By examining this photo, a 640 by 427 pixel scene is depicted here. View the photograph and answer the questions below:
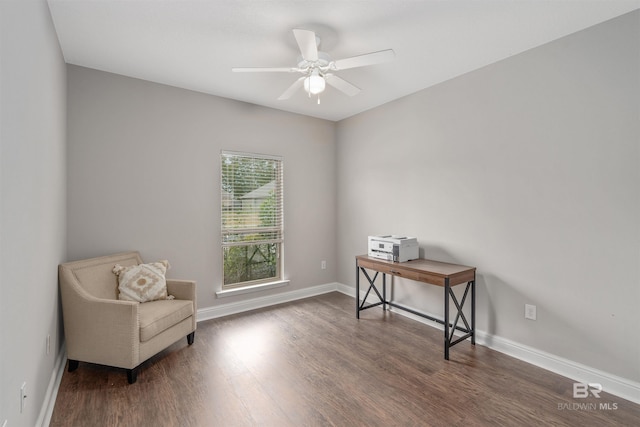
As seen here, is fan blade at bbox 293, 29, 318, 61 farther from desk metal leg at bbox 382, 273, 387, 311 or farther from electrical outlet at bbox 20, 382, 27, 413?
desk metal leg at bbox 382, 273, 387, 311

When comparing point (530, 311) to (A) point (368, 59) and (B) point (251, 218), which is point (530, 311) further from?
(B) point (251, 218)

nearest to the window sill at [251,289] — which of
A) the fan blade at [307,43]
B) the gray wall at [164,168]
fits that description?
the gray wall at [164,168]

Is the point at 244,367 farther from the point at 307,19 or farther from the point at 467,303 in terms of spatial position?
the point at 307,19

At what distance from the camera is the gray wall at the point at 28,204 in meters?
1.27

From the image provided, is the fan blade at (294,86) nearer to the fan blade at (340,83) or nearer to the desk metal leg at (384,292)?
the fan blade at (340,83)

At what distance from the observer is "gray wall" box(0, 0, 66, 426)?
4.17 feet

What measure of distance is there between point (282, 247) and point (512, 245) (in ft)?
8.88

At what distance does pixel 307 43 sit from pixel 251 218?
96.3 inches

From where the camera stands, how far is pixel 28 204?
1602 millimetres

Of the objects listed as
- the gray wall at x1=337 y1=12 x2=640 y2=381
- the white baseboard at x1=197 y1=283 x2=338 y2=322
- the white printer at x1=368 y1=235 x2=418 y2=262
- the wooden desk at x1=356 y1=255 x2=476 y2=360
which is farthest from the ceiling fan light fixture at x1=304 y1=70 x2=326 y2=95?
the white baseboard at x1=197 y1=283 x2=338 y2=322

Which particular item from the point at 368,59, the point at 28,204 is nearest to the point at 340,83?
the point at 368,59

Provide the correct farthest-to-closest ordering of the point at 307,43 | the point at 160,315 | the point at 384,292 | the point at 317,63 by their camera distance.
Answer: the point at 384,292 → the point at 160,315 → the point at 317,63 → the point at 307,43

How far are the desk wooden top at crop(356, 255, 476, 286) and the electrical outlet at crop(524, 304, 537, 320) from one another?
0.47 metres

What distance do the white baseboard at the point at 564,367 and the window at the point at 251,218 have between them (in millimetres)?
2608
